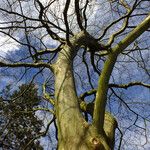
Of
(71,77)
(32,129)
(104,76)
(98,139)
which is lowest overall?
(98,139)

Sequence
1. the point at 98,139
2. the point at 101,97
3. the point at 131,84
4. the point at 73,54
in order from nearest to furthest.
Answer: the point at 98,139, the point at 101,97, the point at 73,54, the point at 131,84

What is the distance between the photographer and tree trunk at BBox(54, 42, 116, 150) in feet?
12.8

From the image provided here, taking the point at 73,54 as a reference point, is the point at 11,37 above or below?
above

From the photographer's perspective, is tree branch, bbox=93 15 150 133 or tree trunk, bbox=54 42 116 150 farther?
tree branch, bbox=93 15 150 133

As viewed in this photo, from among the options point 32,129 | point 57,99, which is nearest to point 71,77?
point 57,99

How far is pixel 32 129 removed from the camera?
60.6 ft

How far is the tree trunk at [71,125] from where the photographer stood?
3.89 metres

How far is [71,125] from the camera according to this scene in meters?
4.11

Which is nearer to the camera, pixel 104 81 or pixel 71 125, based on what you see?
pixel 71 125

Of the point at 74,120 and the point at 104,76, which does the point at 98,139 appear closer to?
the point at 74,120

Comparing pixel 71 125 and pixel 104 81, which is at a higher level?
pixel 104 81

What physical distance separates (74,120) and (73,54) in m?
1.69

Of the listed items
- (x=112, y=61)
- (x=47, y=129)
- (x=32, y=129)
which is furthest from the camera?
(x=32, y=129)

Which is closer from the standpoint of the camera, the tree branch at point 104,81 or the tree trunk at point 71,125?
the tree trunk at point 71,125
